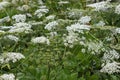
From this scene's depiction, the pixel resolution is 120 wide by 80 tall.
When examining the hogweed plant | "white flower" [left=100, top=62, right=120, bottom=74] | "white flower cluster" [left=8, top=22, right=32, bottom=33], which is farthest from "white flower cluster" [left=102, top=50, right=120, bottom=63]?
"white flower cluster" [left=8, top=22, right=32, bottom=33]

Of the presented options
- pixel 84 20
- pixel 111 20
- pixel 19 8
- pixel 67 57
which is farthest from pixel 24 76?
pixel 19 8

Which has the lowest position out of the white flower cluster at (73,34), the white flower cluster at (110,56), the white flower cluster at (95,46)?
the white flower cluster at (110,56)

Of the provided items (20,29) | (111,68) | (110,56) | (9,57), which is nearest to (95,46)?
(110,56)

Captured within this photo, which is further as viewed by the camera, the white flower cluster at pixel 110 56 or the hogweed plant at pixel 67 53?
the white flower cluster at pixel 110 56

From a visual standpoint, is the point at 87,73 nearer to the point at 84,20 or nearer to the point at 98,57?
the point at 98,57

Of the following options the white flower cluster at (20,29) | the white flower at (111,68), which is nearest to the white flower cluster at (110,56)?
the white flower at (111,68)

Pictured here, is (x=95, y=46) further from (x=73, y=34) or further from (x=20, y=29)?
(x=20, y=29)

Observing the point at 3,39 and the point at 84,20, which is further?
the point at 84,20

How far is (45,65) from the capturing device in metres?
3.96

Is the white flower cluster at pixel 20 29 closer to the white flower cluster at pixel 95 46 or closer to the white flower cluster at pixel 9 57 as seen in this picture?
the white flower cluster at pixel 9 57

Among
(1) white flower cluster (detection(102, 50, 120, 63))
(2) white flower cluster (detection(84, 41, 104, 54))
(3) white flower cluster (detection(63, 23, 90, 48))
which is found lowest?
(1) white flower cluster (detection(102, 50, 120, 63))

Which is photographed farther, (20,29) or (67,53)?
(67,53)

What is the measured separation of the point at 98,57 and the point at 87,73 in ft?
0.89

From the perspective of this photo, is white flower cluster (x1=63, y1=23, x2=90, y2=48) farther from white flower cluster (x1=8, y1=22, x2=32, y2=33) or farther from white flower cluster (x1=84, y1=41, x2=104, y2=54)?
white flower cluster (x1=8, y1=22, x2=32, y2=33)
